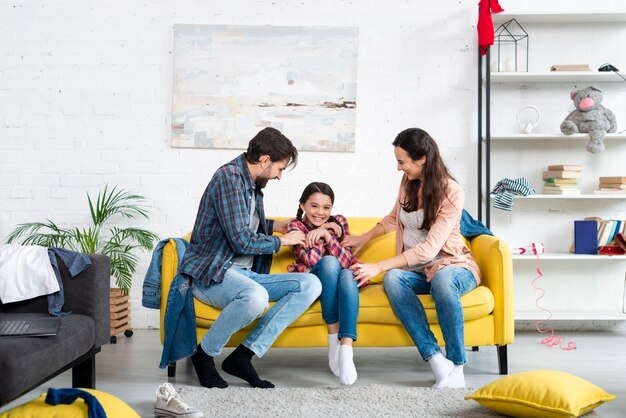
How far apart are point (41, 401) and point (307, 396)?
3.43 ft

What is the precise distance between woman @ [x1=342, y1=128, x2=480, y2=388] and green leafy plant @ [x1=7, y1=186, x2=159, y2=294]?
1.54 m

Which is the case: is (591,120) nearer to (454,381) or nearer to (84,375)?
(454,381)

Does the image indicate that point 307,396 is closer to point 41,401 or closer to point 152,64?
point 41,401

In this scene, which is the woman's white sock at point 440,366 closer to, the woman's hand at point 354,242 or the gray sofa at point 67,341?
the woman's hand at point 354,242

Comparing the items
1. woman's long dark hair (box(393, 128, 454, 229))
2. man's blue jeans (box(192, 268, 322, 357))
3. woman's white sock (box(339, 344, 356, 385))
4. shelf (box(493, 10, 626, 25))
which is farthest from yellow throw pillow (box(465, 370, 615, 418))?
shelf (box(493, 10, 626, 25))

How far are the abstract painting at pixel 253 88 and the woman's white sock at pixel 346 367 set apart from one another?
1.85m

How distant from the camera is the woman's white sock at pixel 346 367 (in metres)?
3.15

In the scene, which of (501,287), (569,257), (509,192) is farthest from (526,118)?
(501,287)

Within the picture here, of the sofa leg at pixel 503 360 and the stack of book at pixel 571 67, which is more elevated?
the stack of book at pixel 571 67

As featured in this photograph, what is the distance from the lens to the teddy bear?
451 centimetres

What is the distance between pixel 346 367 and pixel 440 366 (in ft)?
1.30

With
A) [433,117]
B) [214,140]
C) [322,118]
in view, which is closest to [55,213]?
[214,140]

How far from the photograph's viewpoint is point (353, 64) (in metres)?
4.77

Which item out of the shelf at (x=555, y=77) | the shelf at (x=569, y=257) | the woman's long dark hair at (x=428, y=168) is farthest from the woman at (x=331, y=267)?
the shelf at (x=555, y=77)
